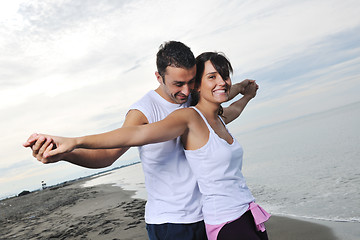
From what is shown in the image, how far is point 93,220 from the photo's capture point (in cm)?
803

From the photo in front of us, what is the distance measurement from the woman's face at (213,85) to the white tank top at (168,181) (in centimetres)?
35

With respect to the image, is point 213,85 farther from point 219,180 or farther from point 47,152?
point 47,152

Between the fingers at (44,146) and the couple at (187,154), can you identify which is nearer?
the fingers at (44,146)

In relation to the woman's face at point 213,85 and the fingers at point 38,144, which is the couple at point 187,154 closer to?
the woman's face at point 213,85

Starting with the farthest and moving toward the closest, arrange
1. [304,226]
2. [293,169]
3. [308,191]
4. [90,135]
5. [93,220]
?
[293,169]
[93,220]
[308,191]
[304,226]
[90,135]

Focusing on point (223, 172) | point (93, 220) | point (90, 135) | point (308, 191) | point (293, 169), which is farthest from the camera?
point (293, 169)

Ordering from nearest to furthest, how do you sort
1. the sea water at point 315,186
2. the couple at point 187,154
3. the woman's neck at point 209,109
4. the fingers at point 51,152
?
the fingers at point 51,152 → the couple at point 187,154 → the woman's neck at point 209,109 → the sea water at point 315,186

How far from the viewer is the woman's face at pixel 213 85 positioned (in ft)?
7.35

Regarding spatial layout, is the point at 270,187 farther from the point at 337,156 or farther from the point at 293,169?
the point at 337,156

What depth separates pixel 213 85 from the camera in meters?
2.25

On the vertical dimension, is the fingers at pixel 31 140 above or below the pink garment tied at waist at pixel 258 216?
above

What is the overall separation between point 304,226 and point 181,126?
3.98m

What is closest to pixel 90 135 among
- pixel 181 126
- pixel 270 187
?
pixel 181 126

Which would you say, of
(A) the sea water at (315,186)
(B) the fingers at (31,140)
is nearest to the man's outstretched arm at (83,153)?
(B) the fingers at (31,140)
